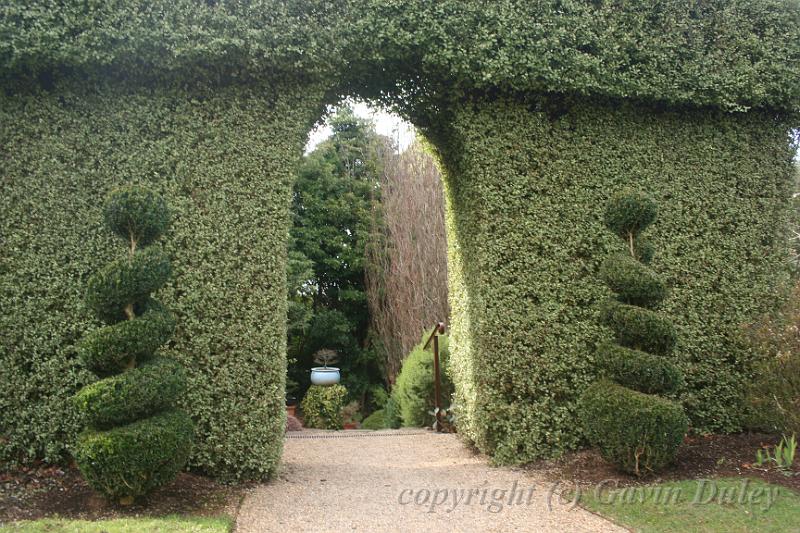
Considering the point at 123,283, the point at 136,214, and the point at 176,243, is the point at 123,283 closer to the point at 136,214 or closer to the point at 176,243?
the point at 136,214

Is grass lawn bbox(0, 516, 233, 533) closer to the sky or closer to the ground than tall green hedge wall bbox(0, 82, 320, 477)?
closer to the ground

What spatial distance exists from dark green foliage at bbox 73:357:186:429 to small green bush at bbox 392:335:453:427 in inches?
210

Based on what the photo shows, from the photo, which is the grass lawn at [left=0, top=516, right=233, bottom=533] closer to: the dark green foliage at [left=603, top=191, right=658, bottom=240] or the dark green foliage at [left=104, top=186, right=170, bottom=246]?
the dark green foliage at [left=104, top=186, right=170, bottom=246]

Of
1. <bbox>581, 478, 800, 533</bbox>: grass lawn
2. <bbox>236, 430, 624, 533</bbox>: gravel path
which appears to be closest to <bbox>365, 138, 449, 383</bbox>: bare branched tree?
<bbox>236, 430, 624, 533</bbox>: gravel path

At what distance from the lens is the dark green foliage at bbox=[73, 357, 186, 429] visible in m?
4.37

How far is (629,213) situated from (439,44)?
2.49 metres

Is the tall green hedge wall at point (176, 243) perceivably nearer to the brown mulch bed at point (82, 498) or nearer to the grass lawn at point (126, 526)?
the brown mulch bed at point (82, 498)

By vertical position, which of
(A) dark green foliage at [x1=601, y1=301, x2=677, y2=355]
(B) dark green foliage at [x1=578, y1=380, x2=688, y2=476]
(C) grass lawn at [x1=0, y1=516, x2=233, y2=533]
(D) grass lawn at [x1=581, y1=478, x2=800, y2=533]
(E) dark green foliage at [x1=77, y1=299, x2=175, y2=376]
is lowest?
(C) grass lawn at [x1=0, y1=516, x2=233, y2=533]

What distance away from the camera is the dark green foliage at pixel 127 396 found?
14.3 ft

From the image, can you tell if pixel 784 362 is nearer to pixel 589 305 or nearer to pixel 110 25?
pixel 589 305

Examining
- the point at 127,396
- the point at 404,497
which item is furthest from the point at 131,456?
the point at 404,497

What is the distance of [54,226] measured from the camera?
5.70 meters

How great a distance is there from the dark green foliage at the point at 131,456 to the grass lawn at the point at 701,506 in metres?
3.28

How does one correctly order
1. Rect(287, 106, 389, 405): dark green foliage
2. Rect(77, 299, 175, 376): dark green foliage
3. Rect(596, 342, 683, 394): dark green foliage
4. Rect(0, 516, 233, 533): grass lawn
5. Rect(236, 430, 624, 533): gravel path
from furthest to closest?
Rect(287, 106, 389, 405): dark green foliage → Rect(596, 342, 683, 394): dark green foliage → Rect(236, 430, 624, 533): gravel path → Rect(77, 299, 175, 376): dark green foliage → Rect(0, 516, 233, 533): grass lawn
